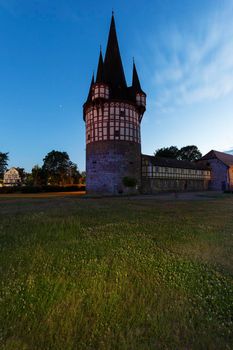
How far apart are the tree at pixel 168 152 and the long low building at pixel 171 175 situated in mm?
19068

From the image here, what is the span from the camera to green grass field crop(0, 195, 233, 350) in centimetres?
211

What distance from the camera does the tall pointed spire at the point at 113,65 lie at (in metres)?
31.9

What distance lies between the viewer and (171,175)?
3816 centimetres

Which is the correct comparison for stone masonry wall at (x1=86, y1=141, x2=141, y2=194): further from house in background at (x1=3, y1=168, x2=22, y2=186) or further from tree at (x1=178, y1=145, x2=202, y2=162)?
house in background at (x1=3, y1=168, x2=22, y2=186)

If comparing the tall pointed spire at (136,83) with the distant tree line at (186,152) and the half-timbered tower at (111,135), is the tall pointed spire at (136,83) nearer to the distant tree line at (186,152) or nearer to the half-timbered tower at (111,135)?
the half-timbered tower at (111,135)

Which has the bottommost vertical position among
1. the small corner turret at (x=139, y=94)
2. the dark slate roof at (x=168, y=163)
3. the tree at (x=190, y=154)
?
the dark slate roof at (x=168, y=163)

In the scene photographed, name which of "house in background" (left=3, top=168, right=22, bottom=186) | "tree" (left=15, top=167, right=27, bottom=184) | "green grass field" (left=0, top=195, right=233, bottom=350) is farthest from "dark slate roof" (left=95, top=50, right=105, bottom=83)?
"house in background" (left=3, top=168, right=22, bottom=186)

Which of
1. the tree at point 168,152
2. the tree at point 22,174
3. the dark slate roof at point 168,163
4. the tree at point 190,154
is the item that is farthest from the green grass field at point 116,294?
the tree at point 22,174

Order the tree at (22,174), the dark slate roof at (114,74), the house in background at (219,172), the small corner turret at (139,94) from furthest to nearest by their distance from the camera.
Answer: the tree at (22,174) → the house in background at (219,172) → the small corner turret at (139,94) → the dark slate roof at (114,74)

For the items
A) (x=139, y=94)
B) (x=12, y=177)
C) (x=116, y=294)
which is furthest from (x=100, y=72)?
(x=12, y=177)

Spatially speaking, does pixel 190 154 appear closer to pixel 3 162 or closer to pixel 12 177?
pixel 3 162

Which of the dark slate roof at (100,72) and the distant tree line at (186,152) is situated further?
the distant tree line at (186,152)

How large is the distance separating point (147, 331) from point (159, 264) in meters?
1.68

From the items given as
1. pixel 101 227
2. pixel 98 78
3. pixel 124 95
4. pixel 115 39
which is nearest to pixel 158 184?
pixel 124 95
